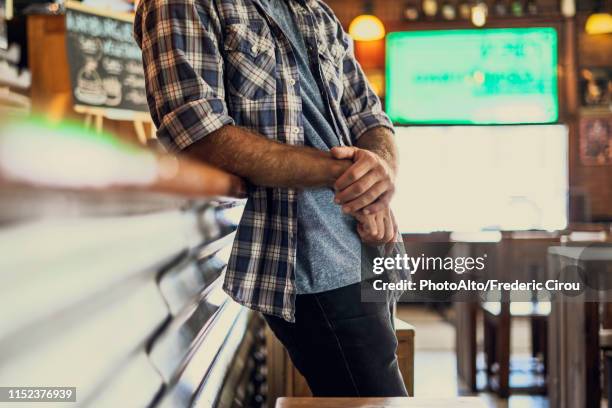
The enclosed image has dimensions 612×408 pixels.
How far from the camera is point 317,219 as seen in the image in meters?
1.36

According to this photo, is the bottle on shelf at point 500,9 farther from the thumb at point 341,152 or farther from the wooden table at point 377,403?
the wooden table at point 377,403

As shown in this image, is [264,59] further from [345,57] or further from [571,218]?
[571,218]

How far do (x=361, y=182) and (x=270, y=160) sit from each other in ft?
0.55

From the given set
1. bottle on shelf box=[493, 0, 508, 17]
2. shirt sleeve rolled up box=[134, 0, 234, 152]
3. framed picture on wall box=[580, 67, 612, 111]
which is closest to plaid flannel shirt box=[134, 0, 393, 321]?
shirt sleeve rolled up box=[134, 0, 234, 152]

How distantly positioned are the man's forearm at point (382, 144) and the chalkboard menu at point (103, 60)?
8.32 feet

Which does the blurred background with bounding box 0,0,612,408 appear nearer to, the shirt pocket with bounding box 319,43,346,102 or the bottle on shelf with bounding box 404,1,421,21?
the bottle on shelf with bounding box 404,1,421,21

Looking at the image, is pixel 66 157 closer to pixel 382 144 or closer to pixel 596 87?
pixel 382 144

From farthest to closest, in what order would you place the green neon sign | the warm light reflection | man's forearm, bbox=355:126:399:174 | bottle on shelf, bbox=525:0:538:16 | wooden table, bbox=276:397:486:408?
bottle on shelf, bbox=525:0:538:16, the green neon sign, man's forearm, bbox=355:126:399:174, wooden table, bbox=276:397:486:408, the warm light reflection

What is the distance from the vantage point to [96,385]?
2.06ft

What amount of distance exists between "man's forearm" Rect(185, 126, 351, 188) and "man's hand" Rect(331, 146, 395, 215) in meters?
0.02

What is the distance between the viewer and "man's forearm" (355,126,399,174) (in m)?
1.56

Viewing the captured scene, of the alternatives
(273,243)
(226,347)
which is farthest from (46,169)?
(226,347)

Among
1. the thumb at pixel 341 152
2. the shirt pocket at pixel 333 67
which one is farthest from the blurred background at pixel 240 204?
the shirt pocket at pixel 333 67

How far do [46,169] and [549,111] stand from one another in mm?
4666
